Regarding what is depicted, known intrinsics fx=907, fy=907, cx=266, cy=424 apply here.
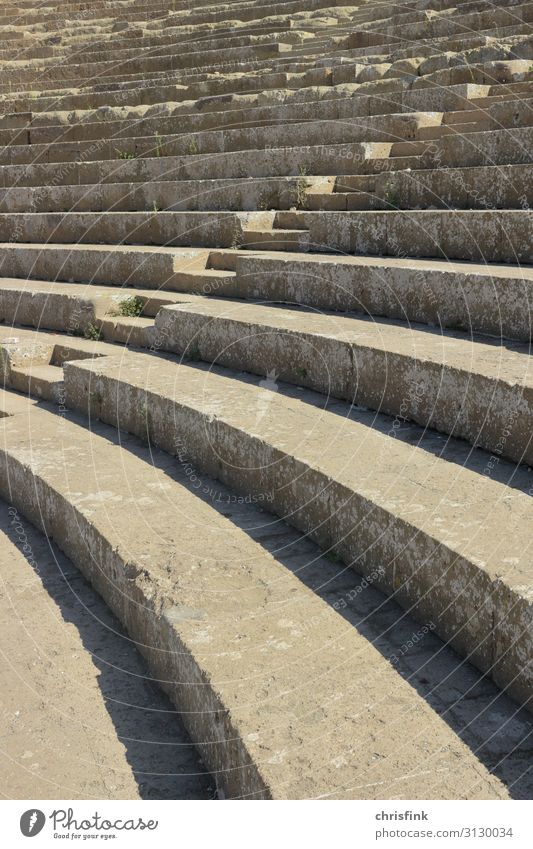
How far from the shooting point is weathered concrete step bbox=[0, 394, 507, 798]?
2.47 meters

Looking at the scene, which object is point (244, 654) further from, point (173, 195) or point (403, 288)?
point (173, 195)

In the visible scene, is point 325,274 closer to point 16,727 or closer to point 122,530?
point 122,530

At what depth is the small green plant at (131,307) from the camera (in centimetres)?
743

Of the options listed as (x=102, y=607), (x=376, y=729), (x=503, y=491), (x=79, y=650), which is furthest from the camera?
(x=102, y=607)

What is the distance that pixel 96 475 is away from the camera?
15.8ft

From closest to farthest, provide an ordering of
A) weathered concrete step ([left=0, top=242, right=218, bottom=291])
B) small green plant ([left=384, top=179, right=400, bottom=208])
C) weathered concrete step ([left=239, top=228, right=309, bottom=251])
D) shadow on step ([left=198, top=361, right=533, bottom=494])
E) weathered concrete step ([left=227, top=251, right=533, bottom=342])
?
shadow on step ([left=198, top=361, right=533, bottom=494])
weathered concrete step ([left=227, top=251, right=533, bottom=342])
small green plant ([left=384, top=179, right=400, bottom=208])
weathered concrete step ([left=239, top=228, right=309, bottom=251])
weathered concrete step ([left=0, top=242, right=218, bottom=291])

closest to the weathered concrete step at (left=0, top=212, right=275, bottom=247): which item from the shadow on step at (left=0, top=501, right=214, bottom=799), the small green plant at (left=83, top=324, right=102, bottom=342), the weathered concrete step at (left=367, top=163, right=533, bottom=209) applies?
the small green plant at (left=83, top=324, right=102, bottom=342)

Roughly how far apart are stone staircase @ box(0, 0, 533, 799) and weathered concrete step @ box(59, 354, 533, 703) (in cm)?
1

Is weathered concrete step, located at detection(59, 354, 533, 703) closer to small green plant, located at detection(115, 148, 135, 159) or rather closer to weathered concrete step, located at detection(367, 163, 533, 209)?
weathered concrete step, located at detection(367, 163, 533, 209)

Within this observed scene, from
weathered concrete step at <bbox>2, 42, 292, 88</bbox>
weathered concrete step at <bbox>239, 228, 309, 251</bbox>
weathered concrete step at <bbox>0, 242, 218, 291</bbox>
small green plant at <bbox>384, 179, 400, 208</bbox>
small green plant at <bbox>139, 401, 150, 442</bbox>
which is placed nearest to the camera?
small green plant at <bbox>139, 401, 150, 442</bbox>

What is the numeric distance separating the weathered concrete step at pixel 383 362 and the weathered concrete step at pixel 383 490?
0.33ft

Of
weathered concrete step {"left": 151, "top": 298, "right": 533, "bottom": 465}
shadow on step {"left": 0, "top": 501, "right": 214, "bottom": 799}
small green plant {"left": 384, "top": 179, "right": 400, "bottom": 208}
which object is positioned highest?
small green plant {"left": 384, "top": 179, "right": 400, "bottom": 208}

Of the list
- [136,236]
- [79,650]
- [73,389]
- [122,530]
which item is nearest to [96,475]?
[122,530]

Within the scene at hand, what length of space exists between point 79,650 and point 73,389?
2766 mm
